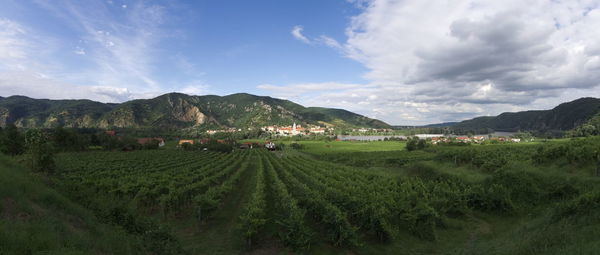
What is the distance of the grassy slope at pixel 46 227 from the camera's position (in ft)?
23.0

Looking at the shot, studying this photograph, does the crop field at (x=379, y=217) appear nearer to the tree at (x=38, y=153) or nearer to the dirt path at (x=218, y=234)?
the dirt path at (x=218, y=234)

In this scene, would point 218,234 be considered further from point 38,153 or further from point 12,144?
point 12,144

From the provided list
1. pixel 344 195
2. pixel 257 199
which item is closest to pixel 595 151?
pixel 344 195

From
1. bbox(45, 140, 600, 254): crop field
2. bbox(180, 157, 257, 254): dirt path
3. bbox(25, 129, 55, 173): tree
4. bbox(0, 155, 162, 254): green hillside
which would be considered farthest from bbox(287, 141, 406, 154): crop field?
bbox(0, 155, 162, 254): green hillside

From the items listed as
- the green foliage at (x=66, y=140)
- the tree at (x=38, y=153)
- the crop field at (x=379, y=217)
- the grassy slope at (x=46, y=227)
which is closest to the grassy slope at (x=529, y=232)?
the crop field at (x=379, y=217)

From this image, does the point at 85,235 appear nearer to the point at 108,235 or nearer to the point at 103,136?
the point at 108,235

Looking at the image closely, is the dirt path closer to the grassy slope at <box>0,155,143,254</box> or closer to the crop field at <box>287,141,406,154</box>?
the grassy slope at <box>0,155,143,254</box>

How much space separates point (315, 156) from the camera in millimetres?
91688

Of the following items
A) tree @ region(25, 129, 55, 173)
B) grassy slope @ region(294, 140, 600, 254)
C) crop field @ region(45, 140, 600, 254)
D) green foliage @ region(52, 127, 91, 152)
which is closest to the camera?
grassy slope @ region(294, 140, 600, 254)

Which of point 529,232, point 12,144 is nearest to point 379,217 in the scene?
point 529,232

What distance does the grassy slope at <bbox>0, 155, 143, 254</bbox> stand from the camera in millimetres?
6996

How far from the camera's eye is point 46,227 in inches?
330

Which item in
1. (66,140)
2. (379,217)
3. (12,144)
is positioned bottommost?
(379,217)

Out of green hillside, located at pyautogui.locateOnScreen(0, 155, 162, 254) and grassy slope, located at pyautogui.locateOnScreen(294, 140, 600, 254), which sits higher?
green hillside, located at pyautogui.locateOnScreen(0, 155, 162, 254)
